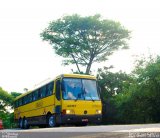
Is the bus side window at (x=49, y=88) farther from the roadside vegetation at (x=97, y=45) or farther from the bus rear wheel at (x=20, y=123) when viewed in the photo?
the roadside vegetation at (x=97, y=45)

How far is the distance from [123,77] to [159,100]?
7.82 metres

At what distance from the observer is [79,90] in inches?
706

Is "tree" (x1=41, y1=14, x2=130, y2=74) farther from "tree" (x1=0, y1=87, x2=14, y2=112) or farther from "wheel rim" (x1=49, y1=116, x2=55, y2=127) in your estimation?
"tree" (x1=0, y1=87, x2=14, y2=112)

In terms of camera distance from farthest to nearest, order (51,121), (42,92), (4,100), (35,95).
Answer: (4,100), (35,95), (42,92), (51,121)

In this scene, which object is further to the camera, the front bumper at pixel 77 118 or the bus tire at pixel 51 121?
the bus tire at pixel 51 121

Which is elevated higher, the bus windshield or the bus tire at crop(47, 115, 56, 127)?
the bus windshield

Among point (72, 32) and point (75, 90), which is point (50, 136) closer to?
point (75, 90)

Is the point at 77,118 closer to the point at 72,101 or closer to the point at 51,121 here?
the point at 72,101

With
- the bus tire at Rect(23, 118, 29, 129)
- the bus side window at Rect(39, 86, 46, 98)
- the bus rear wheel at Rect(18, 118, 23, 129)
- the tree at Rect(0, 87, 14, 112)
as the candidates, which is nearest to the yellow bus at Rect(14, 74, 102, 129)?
the bus side window at Rect(39, 86, 46, 98)

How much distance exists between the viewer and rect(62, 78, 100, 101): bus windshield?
17.7 metres

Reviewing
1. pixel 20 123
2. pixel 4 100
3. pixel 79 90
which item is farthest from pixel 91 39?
pixel 4 100

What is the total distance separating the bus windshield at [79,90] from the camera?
17.7m

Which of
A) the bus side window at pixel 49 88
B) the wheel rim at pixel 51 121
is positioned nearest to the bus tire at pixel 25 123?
the bus side window at pixel 49 88

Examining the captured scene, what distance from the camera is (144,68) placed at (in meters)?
31.8
